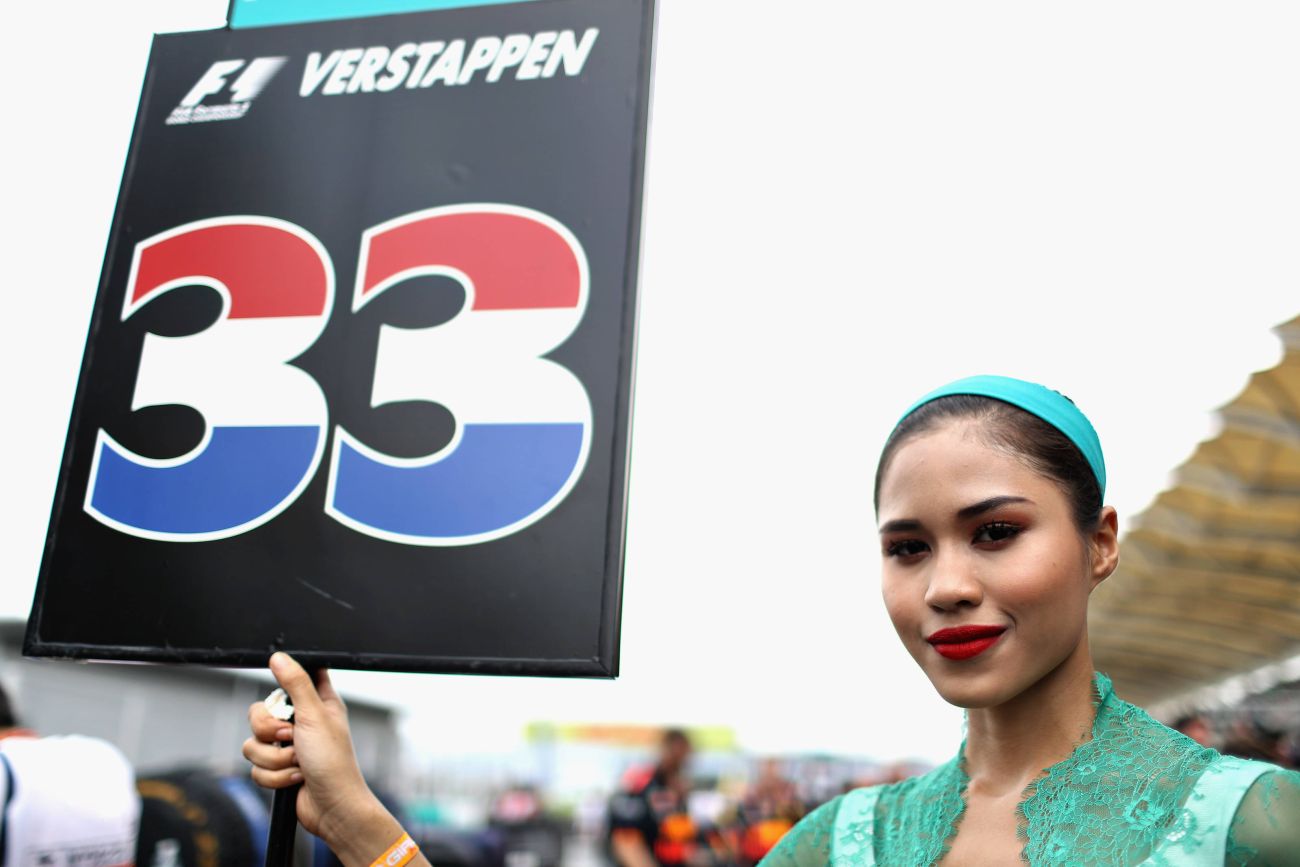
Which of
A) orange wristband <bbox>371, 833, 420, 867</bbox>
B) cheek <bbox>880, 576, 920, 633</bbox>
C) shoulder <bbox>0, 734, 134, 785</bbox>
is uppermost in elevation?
cheek <bbox>880, 576, 920, 633</bbox>

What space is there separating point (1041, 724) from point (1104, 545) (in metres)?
0.24

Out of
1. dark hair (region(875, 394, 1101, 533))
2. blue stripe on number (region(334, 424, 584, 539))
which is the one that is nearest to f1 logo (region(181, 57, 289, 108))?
blue stripe on number (region(334, 424, 584, 539))

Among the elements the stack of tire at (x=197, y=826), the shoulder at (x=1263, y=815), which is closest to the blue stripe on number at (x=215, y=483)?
the shoulder at (x=1263, y=815)

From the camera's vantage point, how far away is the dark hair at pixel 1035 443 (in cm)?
137

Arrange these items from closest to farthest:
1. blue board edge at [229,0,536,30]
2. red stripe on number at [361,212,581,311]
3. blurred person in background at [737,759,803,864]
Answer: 1. red stripe on number at [361,212,581,311]
2. blue board edge at [229,0,536,30]
3. blurred person in background at [737,759,803,864]

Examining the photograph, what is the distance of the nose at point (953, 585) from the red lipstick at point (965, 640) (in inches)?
1.1

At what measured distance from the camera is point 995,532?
1.34 m

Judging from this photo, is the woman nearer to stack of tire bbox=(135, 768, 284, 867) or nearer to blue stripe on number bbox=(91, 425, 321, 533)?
blue stripe on number bbox=(91, 425, 321, 533)

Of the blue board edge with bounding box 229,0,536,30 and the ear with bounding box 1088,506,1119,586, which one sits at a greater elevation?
the blue board edge with bounding box 229,0,536,30

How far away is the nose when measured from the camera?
1309 millimetres

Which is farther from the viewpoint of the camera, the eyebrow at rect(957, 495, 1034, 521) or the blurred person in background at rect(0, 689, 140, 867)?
the blurred person in background at rect(0, 689, 140, 867)

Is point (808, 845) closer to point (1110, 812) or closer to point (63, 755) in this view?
point (1110, 812)

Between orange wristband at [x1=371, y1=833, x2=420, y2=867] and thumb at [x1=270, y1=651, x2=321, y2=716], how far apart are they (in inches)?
8.0

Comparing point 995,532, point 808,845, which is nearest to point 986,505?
point 995,532
